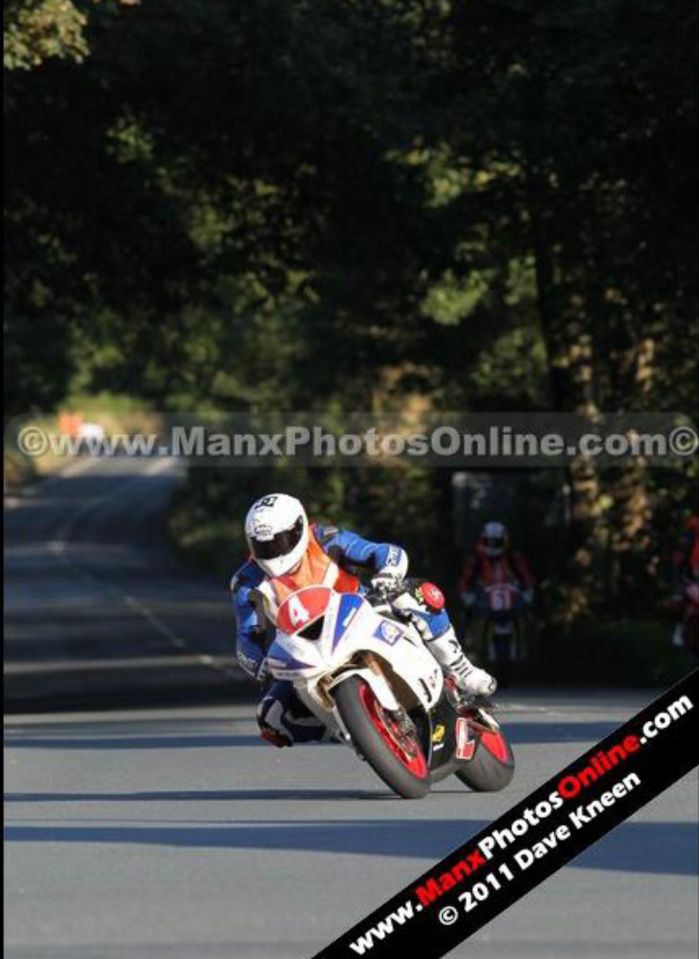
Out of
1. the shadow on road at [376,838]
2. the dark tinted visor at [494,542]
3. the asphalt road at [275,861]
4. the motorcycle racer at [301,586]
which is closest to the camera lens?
the asphalt road at [275,861]

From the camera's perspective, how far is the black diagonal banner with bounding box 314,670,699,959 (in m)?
6.95

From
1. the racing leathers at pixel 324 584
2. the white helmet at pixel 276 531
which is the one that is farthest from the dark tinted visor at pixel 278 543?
the racing leathers at pixel 324 584

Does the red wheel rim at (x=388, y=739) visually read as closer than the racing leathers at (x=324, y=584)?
No

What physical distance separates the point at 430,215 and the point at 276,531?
2127 cm

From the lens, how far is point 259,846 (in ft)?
35.6

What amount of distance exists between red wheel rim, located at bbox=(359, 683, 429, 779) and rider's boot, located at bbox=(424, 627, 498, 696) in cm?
29

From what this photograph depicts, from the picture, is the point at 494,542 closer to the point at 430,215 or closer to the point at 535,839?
the point at 535,839

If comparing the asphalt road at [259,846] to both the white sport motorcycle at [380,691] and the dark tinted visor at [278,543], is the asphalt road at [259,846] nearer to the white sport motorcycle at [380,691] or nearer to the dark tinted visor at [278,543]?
the white sport motorcycle at [380,691]

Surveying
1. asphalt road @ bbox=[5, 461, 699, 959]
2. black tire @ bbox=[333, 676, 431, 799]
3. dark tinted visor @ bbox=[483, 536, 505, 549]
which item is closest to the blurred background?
dark tinted visor @ bbox=[483, 536, 505, 549]

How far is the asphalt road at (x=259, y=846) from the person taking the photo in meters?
8.39

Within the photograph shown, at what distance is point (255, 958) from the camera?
7.85m

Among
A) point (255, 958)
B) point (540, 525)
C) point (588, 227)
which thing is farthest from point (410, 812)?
point (540, 525)

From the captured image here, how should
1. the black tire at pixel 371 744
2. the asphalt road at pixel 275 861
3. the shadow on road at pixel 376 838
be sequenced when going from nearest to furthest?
the asphalt road at pixel 275 861 < the shadow on road at pixel 376 838 < the black tire at pixel 371 744

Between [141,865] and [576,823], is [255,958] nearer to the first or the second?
[576,823]
